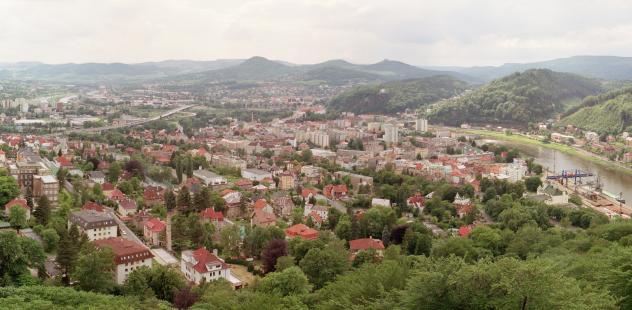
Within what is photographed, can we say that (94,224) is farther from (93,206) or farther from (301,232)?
(301,232)

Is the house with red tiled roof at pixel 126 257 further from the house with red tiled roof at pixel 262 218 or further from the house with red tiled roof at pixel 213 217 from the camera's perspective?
the house with red tiled roof at pixel 262 218

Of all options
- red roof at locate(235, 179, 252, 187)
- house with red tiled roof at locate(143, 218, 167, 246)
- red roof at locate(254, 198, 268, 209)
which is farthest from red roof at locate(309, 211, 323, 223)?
red roof at locate(235, 179, 252, 187)

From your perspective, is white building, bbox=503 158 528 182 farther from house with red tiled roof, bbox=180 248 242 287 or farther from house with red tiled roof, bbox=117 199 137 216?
house with red tiled roof, bbox=180 248 242 287

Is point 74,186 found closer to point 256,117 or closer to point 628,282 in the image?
point 628,282

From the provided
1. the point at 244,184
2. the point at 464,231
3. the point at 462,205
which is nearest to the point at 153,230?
the point at 244,184

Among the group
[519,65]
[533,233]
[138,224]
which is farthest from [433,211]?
[519,65]
